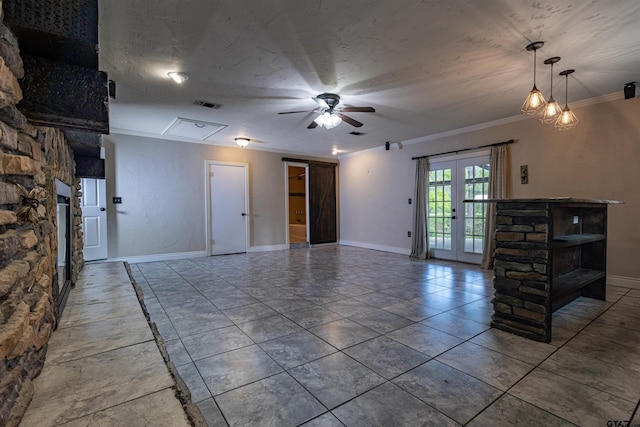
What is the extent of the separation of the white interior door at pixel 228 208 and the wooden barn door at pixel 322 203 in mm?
1786

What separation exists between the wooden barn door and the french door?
9.44ft

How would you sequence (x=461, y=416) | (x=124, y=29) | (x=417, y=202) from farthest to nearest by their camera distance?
(x=417, y=202) → (x=124, y=29) → (x=461, y=416)

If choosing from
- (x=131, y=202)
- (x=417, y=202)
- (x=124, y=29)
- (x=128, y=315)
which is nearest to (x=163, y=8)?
(x=124, y=29)

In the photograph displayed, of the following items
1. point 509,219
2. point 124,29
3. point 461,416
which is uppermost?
point 124,29

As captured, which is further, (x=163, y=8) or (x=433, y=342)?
(x=433, y=342)

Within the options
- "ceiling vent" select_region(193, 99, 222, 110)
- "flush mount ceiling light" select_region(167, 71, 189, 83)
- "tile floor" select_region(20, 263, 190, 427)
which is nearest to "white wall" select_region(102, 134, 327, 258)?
"ceiling vent" select_region(193, 99, 222, 110)

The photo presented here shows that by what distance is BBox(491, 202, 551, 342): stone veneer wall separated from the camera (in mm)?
2363

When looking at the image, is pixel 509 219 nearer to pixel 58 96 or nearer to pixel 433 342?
pixel 433 342

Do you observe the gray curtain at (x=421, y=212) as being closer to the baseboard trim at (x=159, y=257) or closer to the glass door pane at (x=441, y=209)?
the glass door pane at (x=441, y=209)

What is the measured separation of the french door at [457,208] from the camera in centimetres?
521

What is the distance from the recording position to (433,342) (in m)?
2.34

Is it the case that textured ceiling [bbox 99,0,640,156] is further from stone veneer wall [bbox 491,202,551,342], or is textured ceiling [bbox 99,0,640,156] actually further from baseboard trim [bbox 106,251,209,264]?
baseboard trim [bbox 106,251,209,264]

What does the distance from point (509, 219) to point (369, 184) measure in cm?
487

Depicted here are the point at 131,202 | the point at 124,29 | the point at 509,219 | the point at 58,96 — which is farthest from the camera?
the point at 131,202
